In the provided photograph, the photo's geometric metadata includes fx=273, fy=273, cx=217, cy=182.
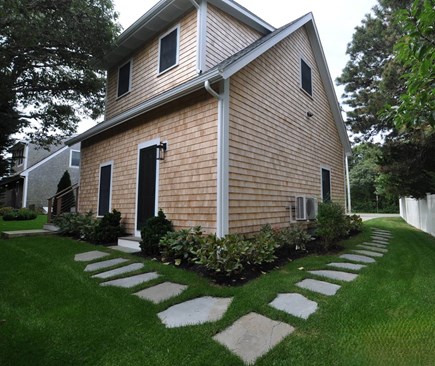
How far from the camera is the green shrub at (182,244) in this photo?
4641mm

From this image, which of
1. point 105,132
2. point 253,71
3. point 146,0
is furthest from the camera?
point 105,132

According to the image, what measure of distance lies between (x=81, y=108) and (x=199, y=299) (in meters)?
11.9

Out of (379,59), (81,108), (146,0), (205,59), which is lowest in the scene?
(205,59)

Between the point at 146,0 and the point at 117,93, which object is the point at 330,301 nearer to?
the point at 146,0

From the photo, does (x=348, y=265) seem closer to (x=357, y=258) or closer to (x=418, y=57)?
(x=357, y=258)

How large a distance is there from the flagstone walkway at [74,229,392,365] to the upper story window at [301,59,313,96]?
557 centimetres

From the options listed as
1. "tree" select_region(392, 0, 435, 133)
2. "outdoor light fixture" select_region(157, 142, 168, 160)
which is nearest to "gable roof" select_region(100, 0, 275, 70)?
"outdoor light fixture" select_region(157, 142, 168, 160)

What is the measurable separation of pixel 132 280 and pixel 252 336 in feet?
6.97

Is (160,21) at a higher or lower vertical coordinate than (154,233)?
higher

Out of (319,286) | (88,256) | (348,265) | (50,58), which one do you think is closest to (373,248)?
(348,265)

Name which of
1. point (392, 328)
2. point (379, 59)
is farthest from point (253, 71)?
point (379, 59)

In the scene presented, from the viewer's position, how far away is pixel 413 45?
3.16 meters

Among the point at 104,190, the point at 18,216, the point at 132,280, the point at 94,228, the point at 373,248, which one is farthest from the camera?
the point at 18,216

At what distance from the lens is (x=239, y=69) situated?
5055 millimetres
